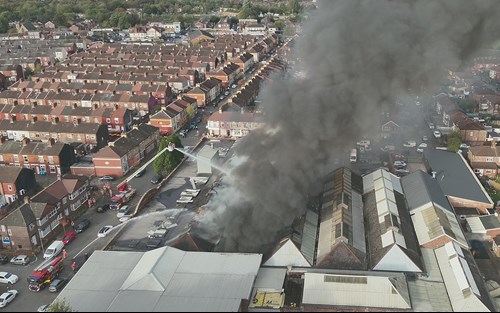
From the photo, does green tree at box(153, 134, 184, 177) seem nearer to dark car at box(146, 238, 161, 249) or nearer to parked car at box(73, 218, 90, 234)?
parked car at box(73, 218, 90, 234)

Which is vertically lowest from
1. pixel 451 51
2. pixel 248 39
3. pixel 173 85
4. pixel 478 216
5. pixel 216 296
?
pixel 216 296

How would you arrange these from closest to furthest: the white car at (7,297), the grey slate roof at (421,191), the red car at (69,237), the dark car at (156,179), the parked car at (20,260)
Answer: the white car at (7,297) < the parked car at (20,260) < the red car at (69,237) < the grey slate roof at (421,191) < the dark car at (156,179)

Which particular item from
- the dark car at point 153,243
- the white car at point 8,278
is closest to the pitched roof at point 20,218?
the white car at point 8,278

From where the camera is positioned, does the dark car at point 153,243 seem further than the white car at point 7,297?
Yes

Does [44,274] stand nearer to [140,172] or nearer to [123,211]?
[123,211]

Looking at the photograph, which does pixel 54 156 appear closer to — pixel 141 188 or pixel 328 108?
pixel 141 188

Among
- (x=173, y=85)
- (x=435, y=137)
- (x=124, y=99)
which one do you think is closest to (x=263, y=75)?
(x=173, y=85)

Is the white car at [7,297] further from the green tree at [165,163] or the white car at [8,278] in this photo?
the green tree at [165,163]
